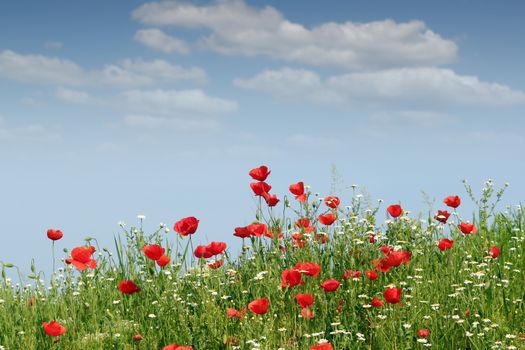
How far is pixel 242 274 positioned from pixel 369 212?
145 cm

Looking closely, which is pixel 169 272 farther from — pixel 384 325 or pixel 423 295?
pixel 423 295

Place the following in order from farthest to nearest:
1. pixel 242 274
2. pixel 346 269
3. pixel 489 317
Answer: pixel 242 274 → pixel 346 269 → pixel 489 317

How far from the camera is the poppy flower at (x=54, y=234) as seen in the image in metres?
6.13

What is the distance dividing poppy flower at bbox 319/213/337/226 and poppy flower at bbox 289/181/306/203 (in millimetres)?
278

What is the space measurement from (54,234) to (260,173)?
1979 millimetres

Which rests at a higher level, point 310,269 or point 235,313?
point 310,269

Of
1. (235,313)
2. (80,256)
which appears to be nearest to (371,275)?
(235,313)

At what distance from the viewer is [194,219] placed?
5602 mm

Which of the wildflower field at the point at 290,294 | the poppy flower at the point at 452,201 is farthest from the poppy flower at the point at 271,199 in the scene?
the poppy flower at the point at 452,201

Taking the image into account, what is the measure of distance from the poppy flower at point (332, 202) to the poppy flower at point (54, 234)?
8.28 feet

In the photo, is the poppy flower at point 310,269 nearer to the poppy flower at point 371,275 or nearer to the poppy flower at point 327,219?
the poppy flower at point 371,275

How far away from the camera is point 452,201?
22.9ft

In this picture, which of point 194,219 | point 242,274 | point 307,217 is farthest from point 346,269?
point 194,219

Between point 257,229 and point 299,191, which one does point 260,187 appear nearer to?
point 299,191
